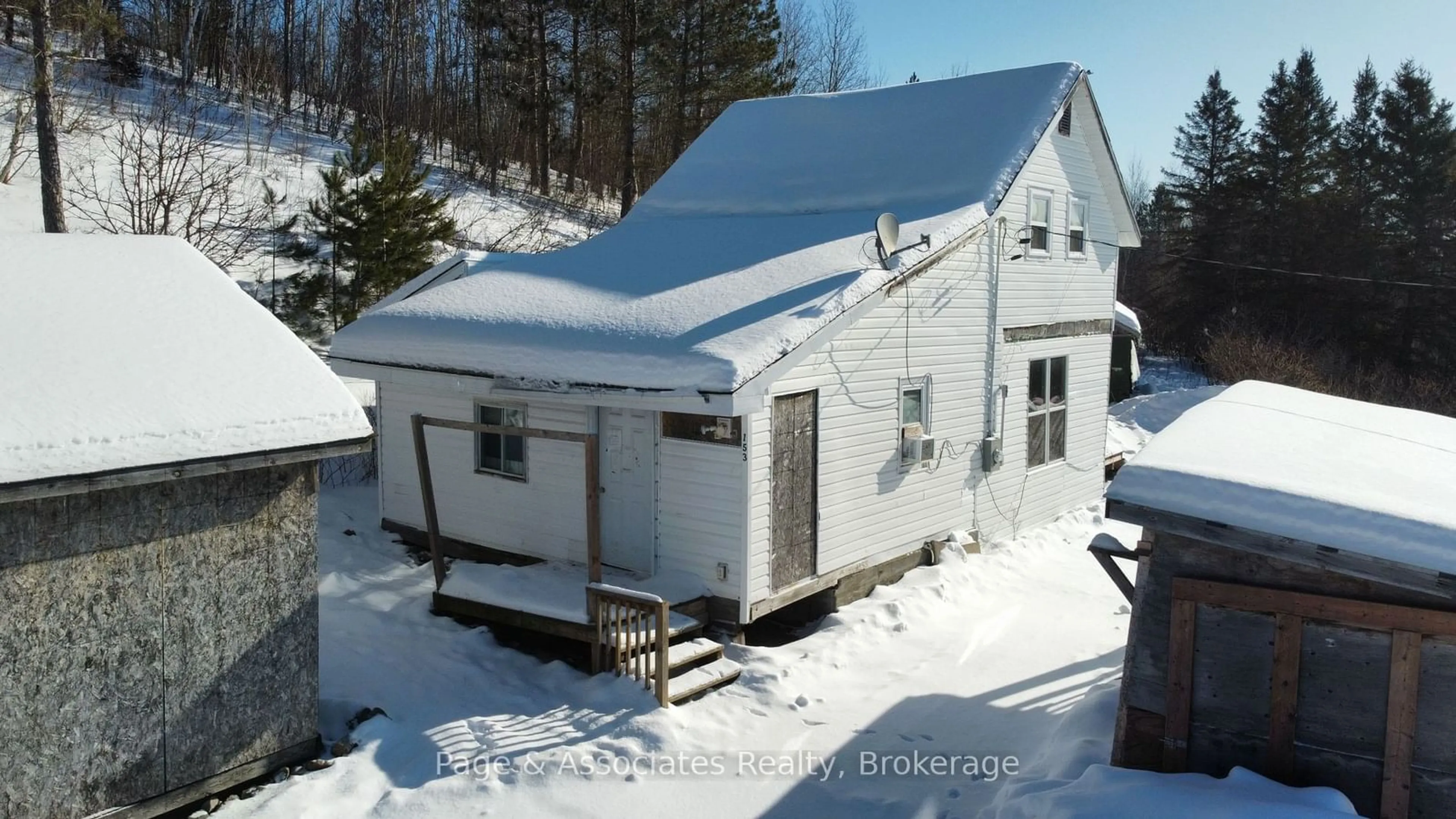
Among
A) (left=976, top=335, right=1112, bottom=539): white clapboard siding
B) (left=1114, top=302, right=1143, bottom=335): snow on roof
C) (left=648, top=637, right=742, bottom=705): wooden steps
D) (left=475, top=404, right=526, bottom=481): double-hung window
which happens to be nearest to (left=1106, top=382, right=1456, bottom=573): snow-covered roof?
(left=648, top=637, right=742, bottom=705): wooden steps

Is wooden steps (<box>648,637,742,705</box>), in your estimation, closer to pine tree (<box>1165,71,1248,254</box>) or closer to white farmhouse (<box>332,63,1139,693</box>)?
white farmhouse (<box>332,63,1139,693</box>)

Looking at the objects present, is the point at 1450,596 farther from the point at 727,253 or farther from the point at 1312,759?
the point at 727,253

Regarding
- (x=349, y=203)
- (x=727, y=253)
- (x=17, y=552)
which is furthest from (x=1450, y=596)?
(x=349, y=203)

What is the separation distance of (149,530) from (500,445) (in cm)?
518

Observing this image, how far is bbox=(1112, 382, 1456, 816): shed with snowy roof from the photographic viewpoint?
509cm

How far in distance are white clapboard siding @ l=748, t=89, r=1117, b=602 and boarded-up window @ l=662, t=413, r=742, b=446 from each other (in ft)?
0.62

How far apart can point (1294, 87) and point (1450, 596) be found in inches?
1684

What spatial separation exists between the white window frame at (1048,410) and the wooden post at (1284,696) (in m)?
8.64

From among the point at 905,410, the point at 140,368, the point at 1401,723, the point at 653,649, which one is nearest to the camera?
the point at 1401,723

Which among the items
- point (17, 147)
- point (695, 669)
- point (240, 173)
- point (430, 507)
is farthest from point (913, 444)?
point (17, 147)

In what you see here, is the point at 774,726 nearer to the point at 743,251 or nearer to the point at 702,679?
the point at 702,679

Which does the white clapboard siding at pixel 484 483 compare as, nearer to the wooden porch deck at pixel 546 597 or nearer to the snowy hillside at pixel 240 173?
the wooden porch deck at pixel 546 597

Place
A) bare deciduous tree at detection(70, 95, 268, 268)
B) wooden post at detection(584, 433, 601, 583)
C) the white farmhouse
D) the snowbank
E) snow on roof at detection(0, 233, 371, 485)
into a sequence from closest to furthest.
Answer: the snowbank → snow on roof at detection(0, 233, 371, 485) → wooden post at detection(584, 433, 601, 583) → the white farmhouse → bare deciduous tree at detection(70, 95, 268, 268)

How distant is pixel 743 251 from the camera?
11664mm
